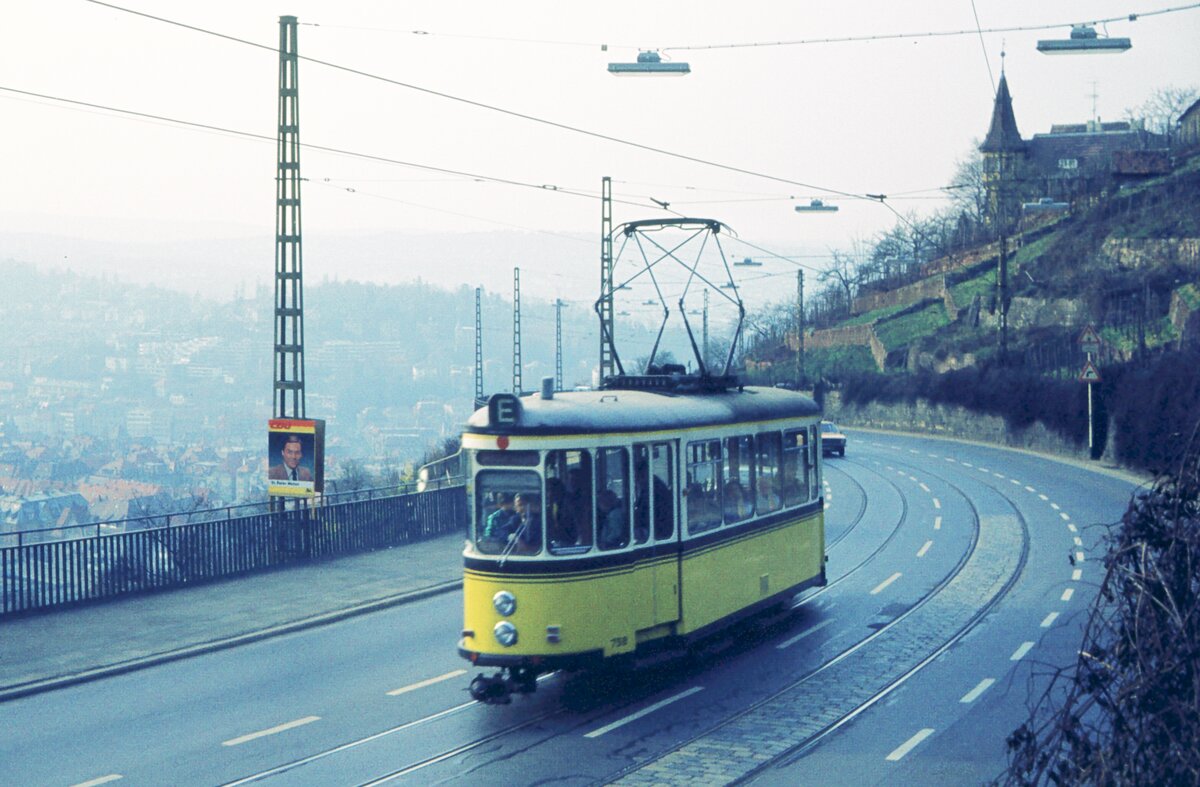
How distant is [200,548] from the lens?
65.2 feet

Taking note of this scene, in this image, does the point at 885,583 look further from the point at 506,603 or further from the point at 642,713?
the point at 506,603

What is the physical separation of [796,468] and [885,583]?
4139 millimetres

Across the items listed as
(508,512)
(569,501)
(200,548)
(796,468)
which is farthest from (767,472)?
(200,548)

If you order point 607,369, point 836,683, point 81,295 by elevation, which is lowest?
point 836,683

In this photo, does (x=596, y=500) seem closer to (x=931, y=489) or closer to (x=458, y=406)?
(x=931, y=489)

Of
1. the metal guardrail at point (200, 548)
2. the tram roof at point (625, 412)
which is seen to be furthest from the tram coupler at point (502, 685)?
the metal guardrail at point (200, 548)

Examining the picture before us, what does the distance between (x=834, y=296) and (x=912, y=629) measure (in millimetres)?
95828

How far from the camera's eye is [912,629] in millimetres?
16281

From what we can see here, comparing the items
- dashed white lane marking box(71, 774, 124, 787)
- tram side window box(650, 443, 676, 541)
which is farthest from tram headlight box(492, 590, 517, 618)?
dashed white lane marking box(71, 774, 124, 787)

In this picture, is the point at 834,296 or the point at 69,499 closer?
the point at 69,499

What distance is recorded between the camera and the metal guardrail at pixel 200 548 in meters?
17.2

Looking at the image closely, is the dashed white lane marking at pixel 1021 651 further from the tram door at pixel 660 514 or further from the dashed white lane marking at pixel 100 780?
the dashed white lane marking at pixel 100 780

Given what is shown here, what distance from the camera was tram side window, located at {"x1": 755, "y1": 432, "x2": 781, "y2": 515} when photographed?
1555 cm

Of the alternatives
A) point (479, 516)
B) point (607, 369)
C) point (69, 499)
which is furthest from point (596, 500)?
point (607, 369)
